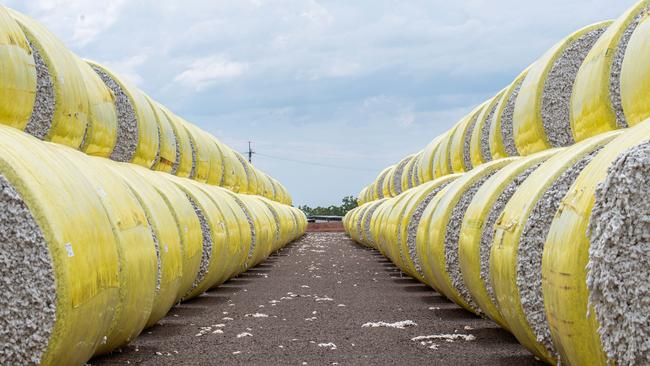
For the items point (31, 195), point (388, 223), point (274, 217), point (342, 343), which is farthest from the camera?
point (274, 217)

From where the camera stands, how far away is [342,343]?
185 inches

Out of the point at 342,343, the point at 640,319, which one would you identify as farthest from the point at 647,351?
the point at 342,343

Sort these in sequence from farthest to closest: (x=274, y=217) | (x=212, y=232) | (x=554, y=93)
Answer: (x=274, y=217), (x=212, y=232), (x=554, y=93)

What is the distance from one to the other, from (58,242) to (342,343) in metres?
2.30

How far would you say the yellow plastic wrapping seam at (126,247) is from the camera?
12.4 feet

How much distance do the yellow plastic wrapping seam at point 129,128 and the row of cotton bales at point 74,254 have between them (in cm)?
95

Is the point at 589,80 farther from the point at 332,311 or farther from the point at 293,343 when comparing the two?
the point at 332,311

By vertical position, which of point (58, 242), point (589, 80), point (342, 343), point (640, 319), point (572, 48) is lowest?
point (342, 343)

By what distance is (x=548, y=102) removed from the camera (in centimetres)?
526

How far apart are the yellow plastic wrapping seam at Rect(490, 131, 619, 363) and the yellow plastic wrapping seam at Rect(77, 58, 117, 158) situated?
289 centimetres

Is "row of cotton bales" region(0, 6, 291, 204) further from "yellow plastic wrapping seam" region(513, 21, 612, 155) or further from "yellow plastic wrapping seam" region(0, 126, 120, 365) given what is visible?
"yellow plastic wrapping seam" region(513, 21, 612, 155)

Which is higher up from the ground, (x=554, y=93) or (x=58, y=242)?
(x=554, y=93)

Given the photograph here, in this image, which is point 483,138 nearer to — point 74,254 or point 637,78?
point 637,78

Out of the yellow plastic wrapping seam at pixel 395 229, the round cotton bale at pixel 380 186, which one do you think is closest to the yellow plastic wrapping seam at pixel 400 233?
the yellow plastic wrapping seam at pixel 395 229
